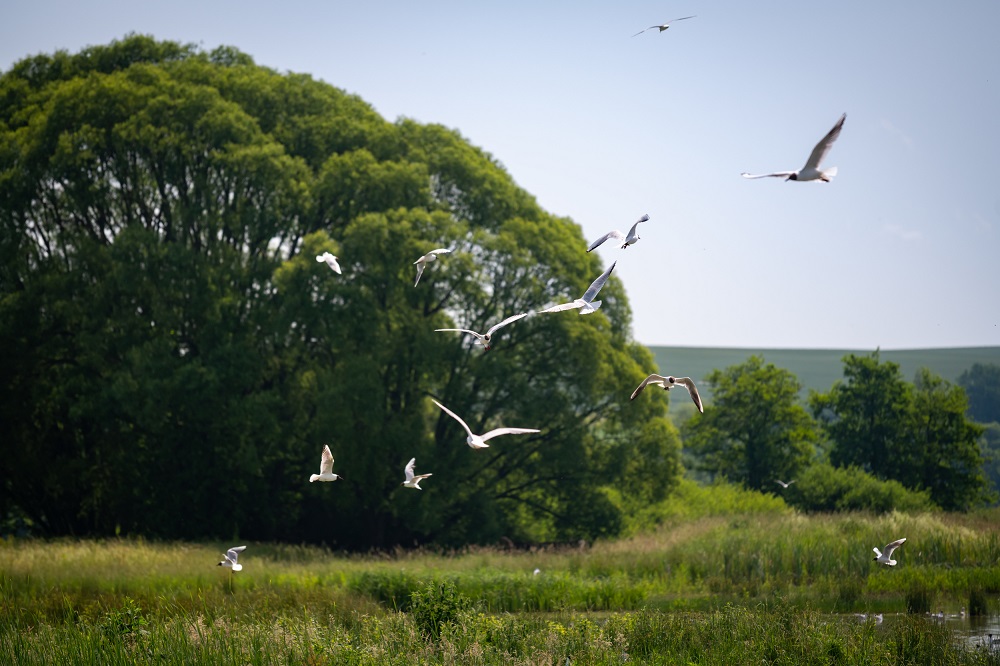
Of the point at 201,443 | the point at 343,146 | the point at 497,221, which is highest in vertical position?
the point at 343,146

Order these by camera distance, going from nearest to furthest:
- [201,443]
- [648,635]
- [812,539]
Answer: [648,635], [812,539], [201,443]

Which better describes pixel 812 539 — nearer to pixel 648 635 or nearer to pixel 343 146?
pixel 648 635

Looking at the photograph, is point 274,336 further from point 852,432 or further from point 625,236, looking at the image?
point 852,432

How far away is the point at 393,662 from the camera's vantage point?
35.9 ft

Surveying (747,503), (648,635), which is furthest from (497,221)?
(648,635)

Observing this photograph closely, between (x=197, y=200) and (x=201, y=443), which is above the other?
(x=197, y=200)

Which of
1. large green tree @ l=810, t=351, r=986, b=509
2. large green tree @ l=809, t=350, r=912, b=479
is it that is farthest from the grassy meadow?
large green tree @ l=809, t=350, r=912, b=479

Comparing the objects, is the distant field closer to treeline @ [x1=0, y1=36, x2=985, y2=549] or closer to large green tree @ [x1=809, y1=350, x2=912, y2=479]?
large green tree @ [x1=809, y1=350, x2=912, y2=479]

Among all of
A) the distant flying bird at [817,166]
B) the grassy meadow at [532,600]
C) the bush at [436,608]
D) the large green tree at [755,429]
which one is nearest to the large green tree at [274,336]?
the grassy meadow at [532,600]

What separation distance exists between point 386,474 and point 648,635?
15.4m

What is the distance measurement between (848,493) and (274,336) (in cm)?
1997

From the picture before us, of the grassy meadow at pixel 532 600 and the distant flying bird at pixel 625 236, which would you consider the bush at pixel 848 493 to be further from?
the distant flying bird at pixel 625 236

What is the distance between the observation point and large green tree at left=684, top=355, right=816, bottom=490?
137ft

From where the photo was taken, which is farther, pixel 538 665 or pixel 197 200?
pixel 197 200
